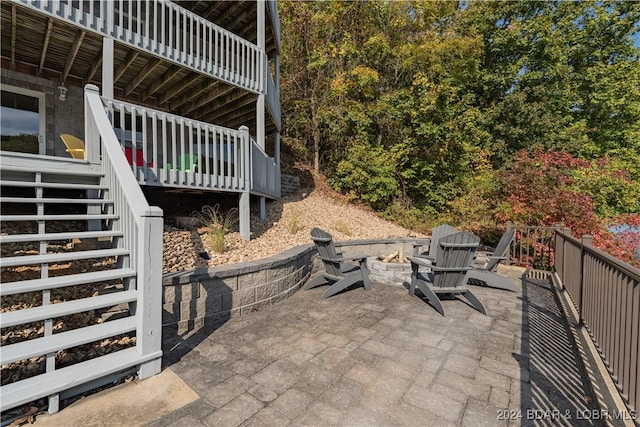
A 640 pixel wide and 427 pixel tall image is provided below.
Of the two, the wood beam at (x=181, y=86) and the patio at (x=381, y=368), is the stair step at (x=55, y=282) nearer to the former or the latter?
the patio at (x=381, y=368)

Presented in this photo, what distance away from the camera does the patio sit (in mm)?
1869

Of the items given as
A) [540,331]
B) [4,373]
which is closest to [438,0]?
[540,331]

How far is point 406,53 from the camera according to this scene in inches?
468

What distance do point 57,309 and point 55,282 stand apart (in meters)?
0.22

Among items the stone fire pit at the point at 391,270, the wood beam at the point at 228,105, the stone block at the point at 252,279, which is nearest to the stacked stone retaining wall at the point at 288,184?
the wood beam at the point at 228,105

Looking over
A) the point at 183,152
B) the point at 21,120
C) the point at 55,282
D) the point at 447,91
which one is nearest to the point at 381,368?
the point at 55,282

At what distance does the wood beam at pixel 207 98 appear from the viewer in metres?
6.51

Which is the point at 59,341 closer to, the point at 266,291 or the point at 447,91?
the point at 266,291

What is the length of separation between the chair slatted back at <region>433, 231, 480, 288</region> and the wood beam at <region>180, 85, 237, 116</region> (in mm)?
5522

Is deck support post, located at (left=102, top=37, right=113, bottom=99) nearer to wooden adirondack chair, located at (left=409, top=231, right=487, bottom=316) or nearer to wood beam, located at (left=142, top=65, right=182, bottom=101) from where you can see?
wood beam, located at (left=142, top=65, right=182, bottom=101)

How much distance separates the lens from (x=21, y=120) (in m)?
5.73

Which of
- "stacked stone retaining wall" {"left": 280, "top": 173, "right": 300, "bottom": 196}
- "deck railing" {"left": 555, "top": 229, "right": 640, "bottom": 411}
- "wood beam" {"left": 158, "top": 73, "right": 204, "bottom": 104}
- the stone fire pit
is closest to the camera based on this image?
"deck railing" {"left": 555, "top": 229, "right": 640, "bottom": 411}

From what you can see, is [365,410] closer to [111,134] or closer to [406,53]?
[111,134]

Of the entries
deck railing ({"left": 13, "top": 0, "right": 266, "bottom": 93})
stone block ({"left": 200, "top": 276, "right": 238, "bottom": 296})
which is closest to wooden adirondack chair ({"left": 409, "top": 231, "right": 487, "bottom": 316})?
stone block ({"left": 200, "top": 276, "right": 238, "bottom": 296})
